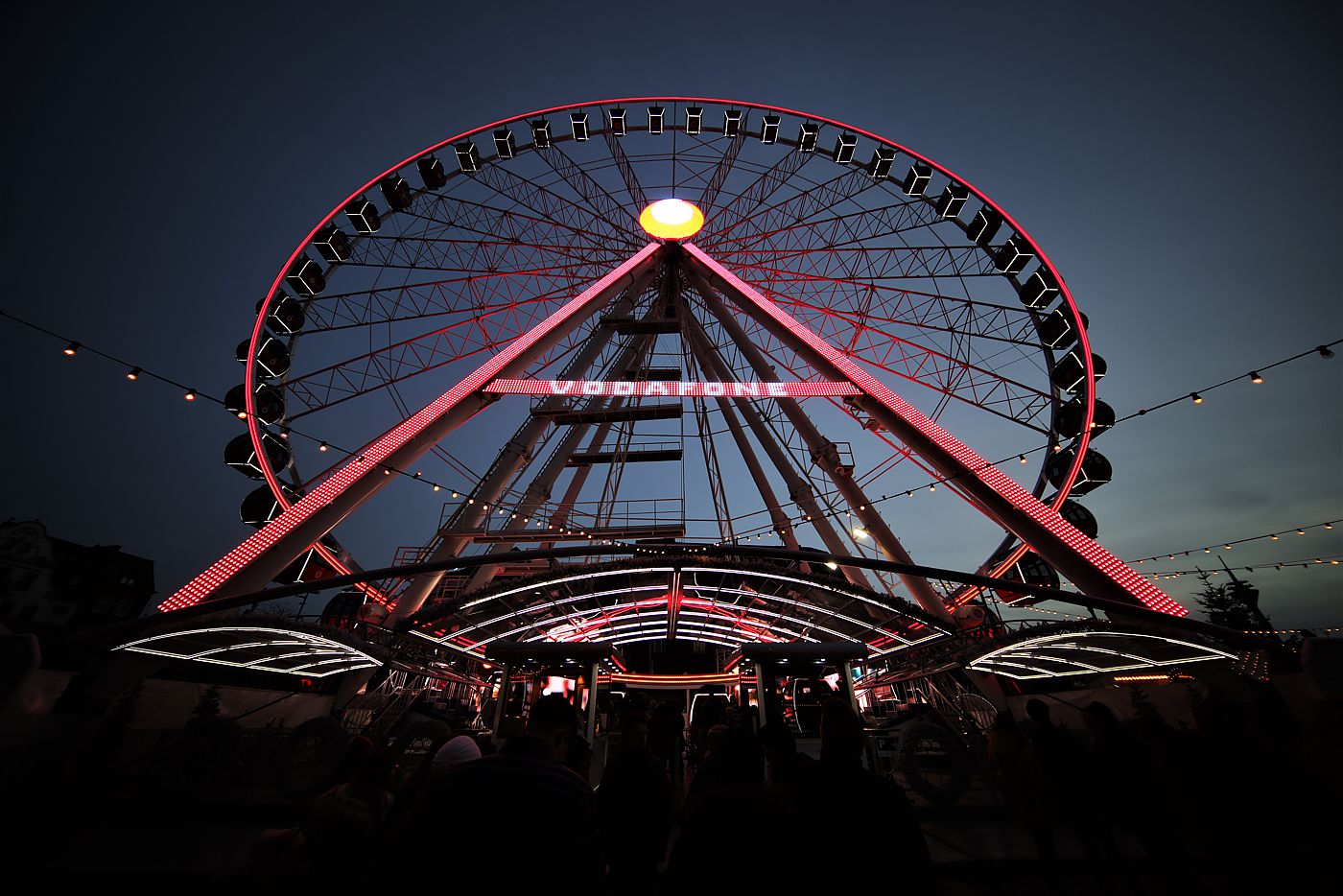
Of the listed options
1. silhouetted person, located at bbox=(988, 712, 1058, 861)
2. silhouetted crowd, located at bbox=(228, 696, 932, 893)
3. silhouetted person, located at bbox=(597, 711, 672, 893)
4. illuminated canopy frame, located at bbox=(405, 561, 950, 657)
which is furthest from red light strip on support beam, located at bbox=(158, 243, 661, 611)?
silhouetted person, located at bbox=(988, 712, 1058, 861)

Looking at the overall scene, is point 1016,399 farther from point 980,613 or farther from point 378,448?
point 378,448

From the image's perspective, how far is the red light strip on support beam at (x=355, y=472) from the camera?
10.1m

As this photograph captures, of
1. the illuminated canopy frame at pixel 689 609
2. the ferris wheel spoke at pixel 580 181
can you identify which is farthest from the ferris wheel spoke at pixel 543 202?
the illuminated canopy frame at pixel 689 609

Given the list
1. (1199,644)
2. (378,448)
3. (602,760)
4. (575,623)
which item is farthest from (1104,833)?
(575,623)

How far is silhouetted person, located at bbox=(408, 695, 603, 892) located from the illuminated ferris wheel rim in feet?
49.4

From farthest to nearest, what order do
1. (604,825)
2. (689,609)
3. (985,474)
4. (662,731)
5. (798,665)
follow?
(689,609), (985,474), (798,665), (662,731), (604,825)

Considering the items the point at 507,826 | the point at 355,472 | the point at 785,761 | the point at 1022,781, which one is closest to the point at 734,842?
the point at 507,826

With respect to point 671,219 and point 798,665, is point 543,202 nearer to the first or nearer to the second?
point 671,219

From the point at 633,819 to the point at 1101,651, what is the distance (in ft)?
55.0

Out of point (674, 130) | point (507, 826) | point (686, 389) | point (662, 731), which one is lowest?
point (507, 826)

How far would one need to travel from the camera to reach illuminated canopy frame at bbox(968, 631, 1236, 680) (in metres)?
10.9

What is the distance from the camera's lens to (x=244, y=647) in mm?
13367

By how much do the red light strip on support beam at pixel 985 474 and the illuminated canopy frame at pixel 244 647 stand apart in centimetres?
1439

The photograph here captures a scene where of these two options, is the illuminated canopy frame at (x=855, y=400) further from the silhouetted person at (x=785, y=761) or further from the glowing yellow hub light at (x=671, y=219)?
the silhouetted person at (x=785, y=761)
